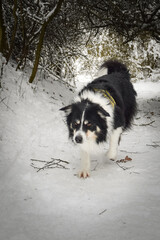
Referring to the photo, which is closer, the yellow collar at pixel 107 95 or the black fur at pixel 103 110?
the black fur at pixel 103 110

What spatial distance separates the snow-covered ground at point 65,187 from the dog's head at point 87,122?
49 cm

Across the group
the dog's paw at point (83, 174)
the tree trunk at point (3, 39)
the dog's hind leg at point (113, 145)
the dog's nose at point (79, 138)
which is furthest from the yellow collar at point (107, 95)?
the tree trunk at point (3, 39)

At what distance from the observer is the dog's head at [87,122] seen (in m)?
2.73

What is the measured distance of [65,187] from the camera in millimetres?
2402

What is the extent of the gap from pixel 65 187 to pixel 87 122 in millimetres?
877

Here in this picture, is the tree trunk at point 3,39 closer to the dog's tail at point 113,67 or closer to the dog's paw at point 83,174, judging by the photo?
the dog's tail at point 113,67

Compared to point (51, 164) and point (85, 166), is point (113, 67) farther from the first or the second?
point (51, 164)

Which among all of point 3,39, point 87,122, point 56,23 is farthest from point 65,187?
point 56,23

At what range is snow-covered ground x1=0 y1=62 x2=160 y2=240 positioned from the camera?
169 cm

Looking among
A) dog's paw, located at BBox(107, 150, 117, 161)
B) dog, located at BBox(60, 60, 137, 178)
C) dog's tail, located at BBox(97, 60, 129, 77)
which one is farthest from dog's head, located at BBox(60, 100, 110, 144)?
dog's tail, located at BBox(97, 60, 129, 77)

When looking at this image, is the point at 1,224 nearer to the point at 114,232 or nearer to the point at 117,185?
the point at 114,232

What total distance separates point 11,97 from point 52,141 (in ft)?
4.86

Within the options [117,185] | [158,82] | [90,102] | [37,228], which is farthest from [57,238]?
[158,82]

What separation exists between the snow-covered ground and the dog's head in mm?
487
